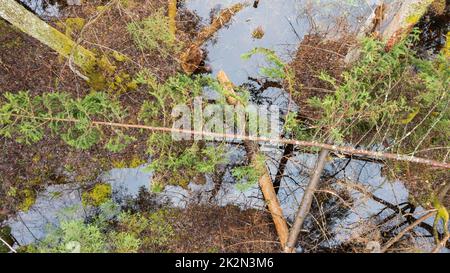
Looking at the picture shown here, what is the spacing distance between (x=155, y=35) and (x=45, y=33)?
1.47 meters

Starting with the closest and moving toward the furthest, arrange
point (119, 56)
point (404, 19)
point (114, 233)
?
point (404, 19), point (114, 233), point (119, 56)

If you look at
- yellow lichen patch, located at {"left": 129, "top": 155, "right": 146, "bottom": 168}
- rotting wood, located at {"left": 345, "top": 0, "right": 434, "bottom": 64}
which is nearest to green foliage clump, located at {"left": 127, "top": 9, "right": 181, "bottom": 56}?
yellow lichen patch, located at {"left": 129, "top": 155, "right": 146, "bottom": 168}

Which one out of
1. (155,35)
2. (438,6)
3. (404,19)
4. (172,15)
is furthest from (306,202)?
(438,6)

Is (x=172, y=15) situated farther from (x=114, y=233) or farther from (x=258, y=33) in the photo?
(x=114, y=233)

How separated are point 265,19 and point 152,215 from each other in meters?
3.37

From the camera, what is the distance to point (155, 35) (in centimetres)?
547

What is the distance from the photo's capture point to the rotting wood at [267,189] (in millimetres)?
5098

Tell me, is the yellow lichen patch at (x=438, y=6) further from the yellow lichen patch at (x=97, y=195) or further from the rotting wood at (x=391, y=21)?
the yellow lichen patch at (x=97, y=195)

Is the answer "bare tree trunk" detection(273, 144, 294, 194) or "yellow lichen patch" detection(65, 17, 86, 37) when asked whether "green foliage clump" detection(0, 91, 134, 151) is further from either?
"bare tree trunk" detection(273, 144, 294, 194)

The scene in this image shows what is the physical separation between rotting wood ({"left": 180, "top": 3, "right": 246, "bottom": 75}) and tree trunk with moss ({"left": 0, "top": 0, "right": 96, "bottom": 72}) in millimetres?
1300

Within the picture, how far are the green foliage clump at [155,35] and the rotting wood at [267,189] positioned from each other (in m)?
0.86

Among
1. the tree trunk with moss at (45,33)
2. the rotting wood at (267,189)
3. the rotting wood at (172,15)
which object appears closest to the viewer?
the tree trunk with moss at (45,33)

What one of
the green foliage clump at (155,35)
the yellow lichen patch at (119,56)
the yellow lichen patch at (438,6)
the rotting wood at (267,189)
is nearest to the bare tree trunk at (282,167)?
the rotting wood at (267,189)
